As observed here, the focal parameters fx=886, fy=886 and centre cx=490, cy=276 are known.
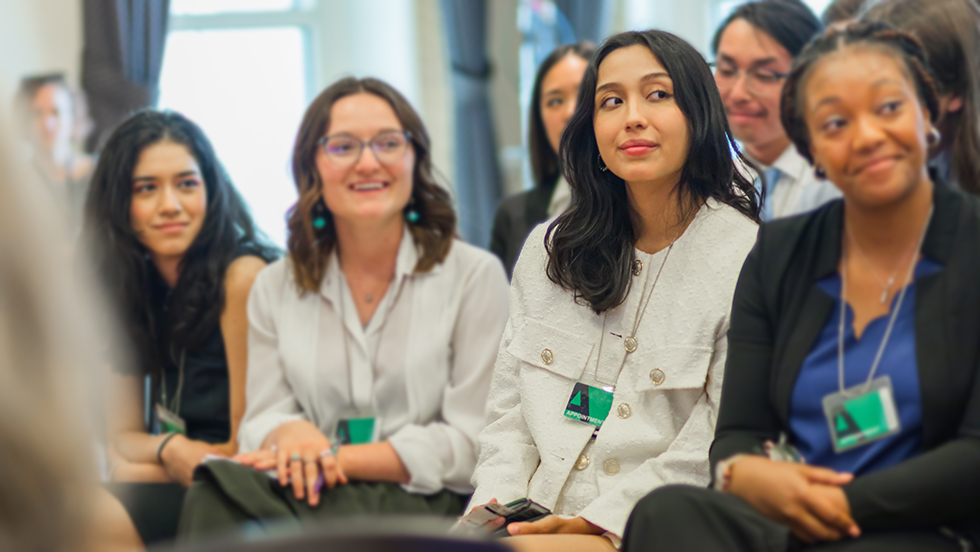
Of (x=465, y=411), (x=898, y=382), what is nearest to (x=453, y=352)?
(x=465, y=411)

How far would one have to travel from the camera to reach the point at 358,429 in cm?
251

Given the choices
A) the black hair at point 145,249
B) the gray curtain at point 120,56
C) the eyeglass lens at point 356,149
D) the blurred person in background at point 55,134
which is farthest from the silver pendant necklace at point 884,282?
the gray curtain at point 120,56

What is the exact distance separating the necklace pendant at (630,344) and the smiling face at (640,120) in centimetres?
31

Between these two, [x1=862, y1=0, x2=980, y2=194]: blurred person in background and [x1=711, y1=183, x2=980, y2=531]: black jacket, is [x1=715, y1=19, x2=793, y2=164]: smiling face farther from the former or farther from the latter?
[x1=711, y1=183, x2=980, y2=531]: black jacket

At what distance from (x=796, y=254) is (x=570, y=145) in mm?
571

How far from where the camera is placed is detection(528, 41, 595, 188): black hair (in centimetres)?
325

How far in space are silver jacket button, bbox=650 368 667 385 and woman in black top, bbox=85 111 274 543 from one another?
150 cm

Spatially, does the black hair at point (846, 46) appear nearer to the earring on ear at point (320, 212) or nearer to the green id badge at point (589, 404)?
the green id badge at point (589, 404)

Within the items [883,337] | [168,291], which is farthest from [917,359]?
[168,291]

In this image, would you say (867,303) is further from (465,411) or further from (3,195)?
(465,411)

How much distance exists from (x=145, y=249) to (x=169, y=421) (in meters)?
0.57

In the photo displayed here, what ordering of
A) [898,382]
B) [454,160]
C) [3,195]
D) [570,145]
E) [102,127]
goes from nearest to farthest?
1. [3,195]
2. [898,382]
3. [570,145]
4. [102,127]
5. [454,160]

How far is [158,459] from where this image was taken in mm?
2674

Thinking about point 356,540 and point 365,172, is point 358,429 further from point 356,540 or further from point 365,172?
point 356,540
